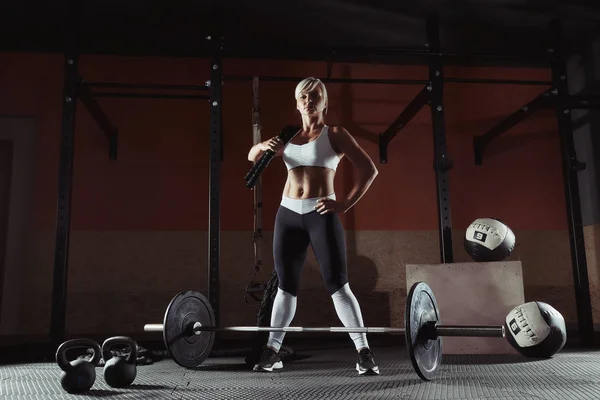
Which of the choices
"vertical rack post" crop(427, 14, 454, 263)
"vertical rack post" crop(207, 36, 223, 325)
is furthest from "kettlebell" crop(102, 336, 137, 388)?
"vertical rack post" crop(427, 14, 454, 263)

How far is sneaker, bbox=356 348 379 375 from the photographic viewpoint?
2.37 metres

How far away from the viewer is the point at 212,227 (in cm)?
316

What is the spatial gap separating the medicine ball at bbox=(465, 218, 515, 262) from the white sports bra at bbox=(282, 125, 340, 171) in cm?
126

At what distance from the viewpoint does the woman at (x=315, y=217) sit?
2396mm

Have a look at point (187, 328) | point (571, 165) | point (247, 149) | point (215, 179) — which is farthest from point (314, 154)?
point (571, 165)

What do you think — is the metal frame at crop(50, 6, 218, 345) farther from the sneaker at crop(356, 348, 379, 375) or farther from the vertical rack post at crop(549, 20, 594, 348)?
the vertical rack post at crop(549, 20, 594, 348)

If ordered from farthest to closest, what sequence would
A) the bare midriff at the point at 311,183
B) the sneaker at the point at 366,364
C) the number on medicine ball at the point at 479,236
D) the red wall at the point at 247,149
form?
the red wall at the point at 247,149
the number on medicine ball at the point at 479,236
the bare midriff at the point at 311,183
the sneaker at the point at 366,364

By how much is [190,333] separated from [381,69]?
310 centimetres

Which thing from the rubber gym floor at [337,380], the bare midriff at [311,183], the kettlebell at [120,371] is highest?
the bare midriff at [311,183]

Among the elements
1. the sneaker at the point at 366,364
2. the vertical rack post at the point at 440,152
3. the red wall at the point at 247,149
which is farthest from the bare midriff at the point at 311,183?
the red wall at the point at 247,149

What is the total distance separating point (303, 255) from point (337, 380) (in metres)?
0.61

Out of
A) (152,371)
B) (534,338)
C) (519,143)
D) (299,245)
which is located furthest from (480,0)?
(152,371)

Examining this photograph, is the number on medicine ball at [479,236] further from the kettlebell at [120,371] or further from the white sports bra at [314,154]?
the kettlebell at [120,371]

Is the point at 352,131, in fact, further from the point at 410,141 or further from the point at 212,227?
the point at 212,227
